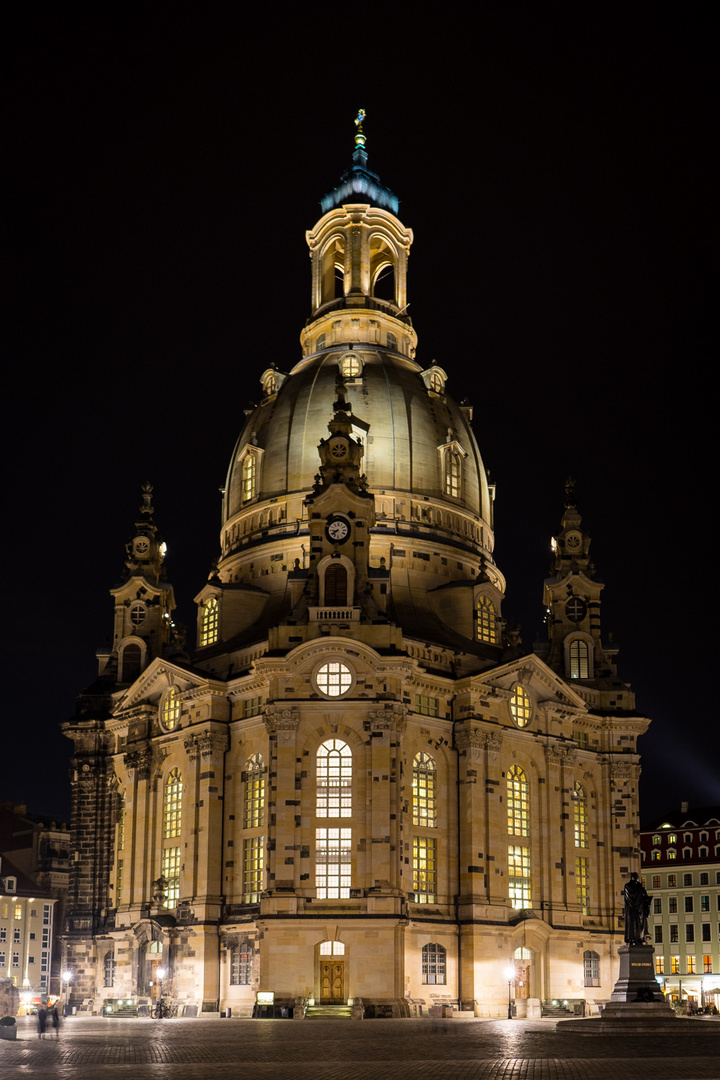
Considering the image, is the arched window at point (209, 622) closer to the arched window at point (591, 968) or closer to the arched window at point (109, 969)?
the arched window at point (109, 969)

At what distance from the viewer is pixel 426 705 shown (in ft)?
282

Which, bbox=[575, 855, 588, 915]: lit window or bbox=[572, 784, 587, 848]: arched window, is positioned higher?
bbox=[572, 784, 587, 848]: arched window

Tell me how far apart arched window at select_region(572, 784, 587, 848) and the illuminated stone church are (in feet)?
1.21

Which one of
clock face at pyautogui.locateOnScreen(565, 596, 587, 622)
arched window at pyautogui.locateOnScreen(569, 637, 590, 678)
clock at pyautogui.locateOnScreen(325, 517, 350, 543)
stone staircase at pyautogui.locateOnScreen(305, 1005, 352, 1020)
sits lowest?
stone staircase at pyautogui.locateOnScreen(305, 1005, 352, 1020)

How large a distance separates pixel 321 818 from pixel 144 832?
58.3 feet

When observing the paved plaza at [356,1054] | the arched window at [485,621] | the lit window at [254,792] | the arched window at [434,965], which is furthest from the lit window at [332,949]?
the arched window at [485,621]

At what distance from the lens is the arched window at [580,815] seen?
93938mm

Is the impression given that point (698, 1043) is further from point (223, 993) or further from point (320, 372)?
point (320, 372)

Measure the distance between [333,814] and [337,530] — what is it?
1766 cm

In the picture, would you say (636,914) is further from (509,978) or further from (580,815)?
(580,815)

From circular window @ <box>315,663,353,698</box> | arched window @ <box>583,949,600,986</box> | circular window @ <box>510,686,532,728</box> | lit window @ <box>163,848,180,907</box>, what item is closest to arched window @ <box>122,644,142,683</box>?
Answer: lit window @ <box>163,848,180,907</box>

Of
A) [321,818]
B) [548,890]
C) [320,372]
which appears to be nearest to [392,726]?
[321,818]

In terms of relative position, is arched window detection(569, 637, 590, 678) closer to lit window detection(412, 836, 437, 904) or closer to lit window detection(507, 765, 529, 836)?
lit window detection(507, 765, 529, 836)

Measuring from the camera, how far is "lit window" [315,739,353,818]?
265 feet
